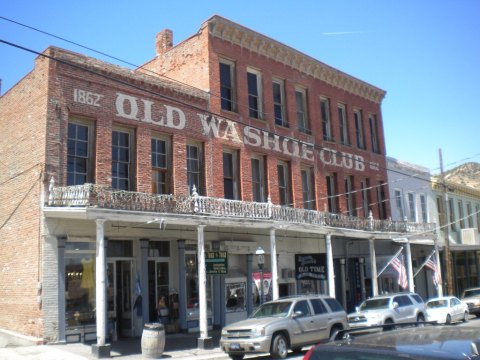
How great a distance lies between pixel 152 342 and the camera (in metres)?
15.7

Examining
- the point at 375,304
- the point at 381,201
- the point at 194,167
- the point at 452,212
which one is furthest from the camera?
the point at 452,212

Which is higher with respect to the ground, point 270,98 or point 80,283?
point 270,98

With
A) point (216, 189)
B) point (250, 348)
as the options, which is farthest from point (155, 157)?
point (250, 348)

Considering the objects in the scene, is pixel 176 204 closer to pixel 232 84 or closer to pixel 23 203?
pixel 23 203

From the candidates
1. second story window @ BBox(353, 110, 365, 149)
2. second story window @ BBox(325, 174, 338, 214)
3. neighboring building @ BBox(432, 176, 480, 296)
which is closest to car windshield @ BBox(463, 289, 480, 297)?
neighboring building @ BBox(432, 176, 480, 296)

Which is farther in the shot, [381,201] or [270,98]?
[381,201]

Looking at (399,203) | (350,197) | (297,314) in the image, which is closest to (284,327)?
(297,314)

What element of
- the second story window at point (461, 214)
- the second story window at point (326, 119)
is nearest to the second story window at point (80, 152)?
the second story window at point (326, 119)

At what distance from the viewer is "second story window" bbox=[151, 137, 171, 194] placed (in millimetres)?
21153

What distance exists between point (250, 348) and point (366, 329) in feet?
34.5

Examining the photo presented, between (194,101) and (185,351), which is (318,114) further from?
(185,351)

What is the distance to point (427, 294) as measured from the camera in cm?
3716

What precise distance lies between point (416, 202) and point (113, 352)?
1050 inches

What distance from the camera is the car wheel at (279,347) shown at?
15.1m
